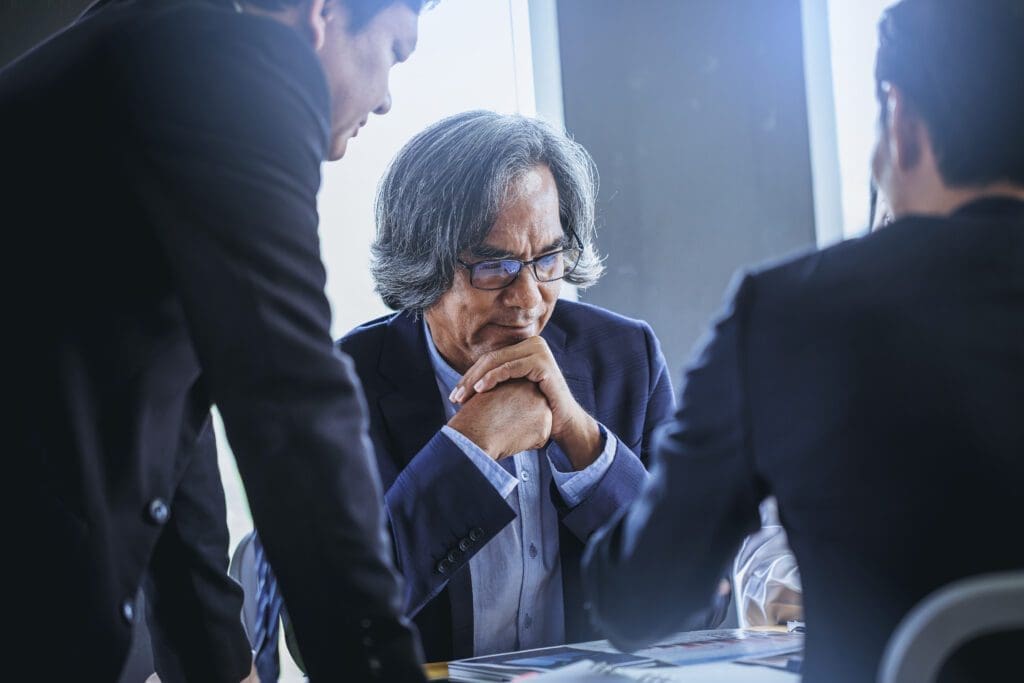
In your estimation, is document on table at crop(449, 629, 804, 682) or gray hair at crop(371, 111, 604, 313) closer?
document on table at crop(449, 629, 804, 682)

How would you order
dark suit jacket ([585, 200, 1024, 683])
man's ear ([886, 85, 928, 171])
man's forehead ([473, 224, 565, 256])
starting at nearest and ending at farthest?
dark suit jacket ([585, 200, 1024, 683]), man's ear ([886, 85, 928, 171]), man's forehead ([473, 224, 565, 256])

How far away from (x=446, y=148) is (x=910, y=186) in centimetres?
106

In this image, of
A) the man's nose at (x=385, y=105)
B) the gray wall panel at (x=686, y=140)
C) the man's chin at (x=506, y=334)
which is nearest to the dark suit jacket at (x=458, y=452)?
the man's chin at (x=506, y=334)

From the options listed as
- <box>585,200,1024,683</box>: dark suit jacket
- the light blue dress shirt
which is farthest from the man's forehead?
<box>585,200,1024,683</box>: dark suit jacket

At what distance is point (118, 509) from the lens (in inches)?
35.6

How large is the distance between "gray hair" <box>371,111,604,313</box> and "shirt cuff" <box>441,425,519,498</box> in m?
0.36

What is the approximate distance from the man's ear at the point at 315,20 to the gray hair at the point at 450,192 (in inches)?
28.1

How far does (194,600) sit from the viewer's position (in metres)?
1.30

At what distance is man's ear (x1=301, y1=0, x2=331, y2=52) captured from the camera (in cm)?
101

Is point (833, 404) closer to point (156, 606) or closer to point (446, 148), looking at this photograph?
point (156, 606)

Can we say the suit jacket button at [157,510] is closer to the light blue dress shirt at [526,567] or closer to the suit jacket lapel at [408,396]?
the light blue dress shirt at [526,567]

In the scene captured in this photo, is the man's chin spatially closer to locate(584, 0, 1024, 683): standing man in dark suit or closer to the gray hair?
the gray hair

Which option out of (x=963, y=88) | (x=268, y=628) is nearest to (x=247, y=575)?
(x=268, y=628)

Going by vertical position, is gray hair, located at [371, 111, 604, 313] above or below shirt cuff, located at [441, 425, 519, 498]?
above
